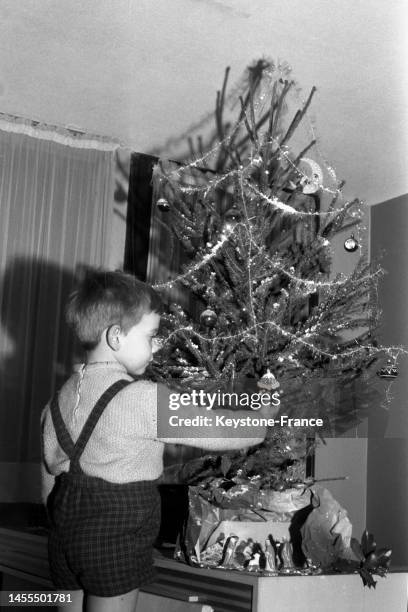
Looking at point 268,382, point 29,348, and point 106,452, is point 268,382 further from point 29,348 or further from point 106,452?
point 29,348

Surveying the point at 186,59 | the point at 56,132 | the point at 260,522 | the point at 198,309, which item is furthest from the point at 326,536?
the point at 56,132

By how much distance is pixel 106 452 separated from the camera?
4.86 ft

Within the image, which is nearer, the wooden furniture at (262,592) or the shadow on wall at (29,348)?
the wooden furniture at (262,592)

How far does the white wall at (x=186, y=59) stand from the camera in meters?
2.92

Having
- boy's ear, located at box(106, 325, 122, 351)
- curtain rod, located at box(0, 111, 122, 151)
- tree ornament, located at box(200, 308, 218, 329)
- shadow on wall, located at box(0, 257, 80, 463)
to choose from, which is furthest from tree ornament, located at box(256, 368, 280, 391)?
curtain rod, located at box(0, 111, 122, 151)

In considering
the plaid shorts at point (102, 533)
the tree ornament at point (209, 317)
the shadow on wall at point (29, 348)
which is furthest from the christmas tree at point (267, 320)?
the shadow on wall at point (29, 348)

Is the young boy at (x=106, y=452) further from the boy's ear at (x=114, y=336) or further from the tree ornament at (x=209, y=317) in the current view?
the tree ornament at (x=209, y=317)

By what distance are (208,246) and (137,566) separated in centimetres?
149

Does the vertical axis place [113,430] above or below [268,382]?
below

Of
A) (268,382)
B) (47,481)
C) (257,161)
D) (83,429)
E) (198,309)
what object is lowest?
(47,481)

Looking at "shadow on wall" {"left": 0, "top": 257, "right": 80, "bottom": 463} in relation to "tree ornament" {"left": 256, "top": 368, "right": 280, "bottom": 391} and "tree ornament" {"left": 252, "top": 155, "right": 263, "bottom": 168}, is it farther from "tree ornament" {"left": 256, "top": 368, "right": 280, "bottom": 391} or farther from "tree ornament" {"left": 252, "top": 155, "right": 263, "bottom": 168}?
"tree ornament" {"left": 256, "top": 368, "right": 280, "bottom": 391}

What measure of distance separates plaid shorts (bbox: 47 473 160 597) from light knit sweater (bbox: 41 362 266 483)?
0.08 feet
